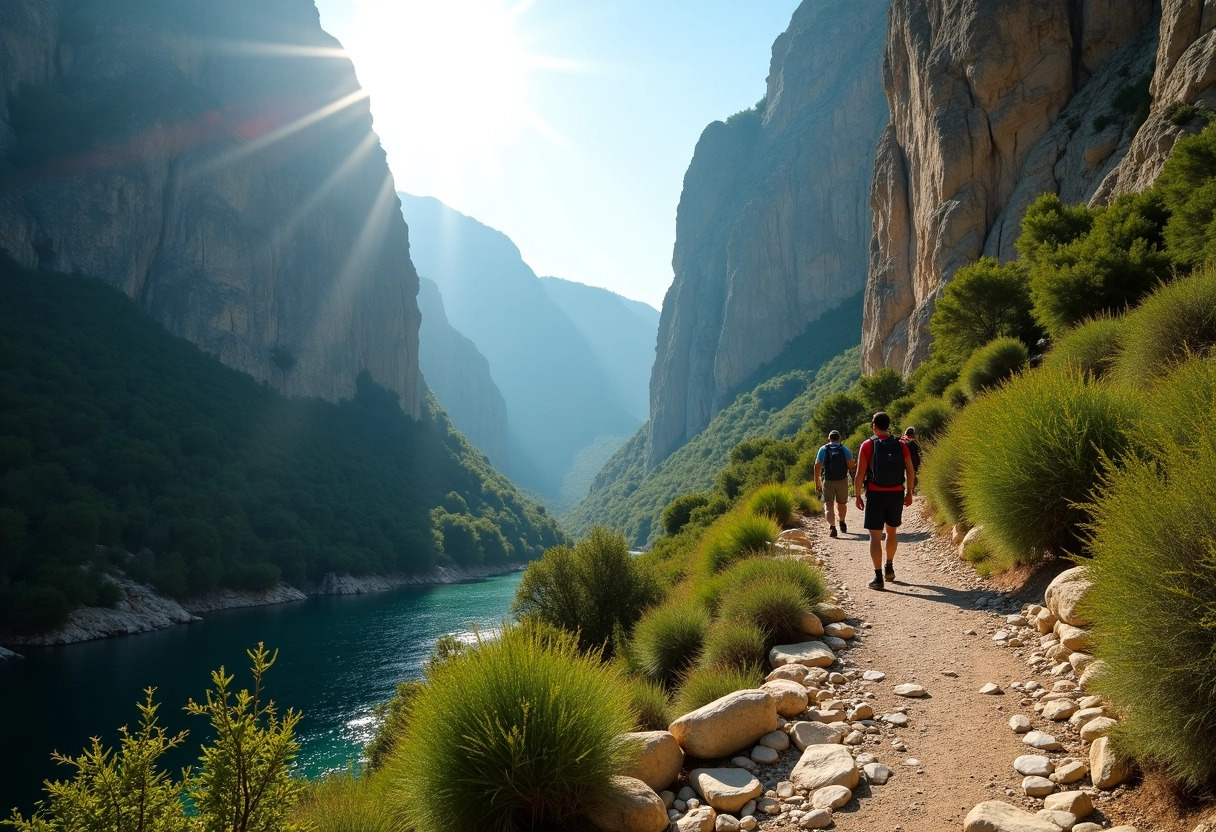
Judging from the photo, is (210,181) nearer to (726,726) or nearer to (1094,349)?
(1094,349)

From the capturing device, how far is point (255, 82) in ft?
352

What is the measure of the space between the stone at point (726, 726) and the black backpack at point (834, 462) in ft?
28.6

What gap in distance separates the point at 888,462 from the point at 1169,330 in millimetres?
4256

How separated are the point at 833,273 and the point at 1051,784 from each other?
104 m

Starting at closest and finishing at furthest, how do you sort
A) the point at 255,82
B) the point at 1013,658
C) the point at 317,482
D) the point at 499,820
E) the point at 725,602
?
the point at 499,820 → the point at 1013,658 → the point at 725,602 → the point at 317,482 → the point at 255,82

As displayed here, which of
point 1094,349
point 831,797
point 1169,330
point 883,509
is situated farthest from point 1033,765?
point 1094,349

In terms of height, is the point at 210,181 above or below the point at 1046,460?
above

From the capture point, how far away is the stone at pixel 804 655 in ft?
20.7

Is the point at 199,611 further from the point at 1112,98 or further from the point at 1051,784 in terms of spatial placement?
the point at 1112,98

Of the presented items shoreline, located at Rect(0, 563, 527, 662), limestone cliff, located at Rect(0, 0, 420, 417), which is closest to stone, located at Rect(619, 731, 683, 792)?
shoreline, located at Rect(0, 563, 527, 662)

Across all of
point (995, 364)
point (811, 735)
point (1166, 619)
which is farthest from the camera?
point (995, 364)

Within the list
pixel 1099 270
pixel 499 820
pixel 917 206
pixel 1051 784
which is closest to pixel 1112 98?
pixel 917 206

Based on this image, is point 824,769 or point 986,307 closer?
point 824,769

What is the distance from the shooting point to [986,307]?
24062 mm
